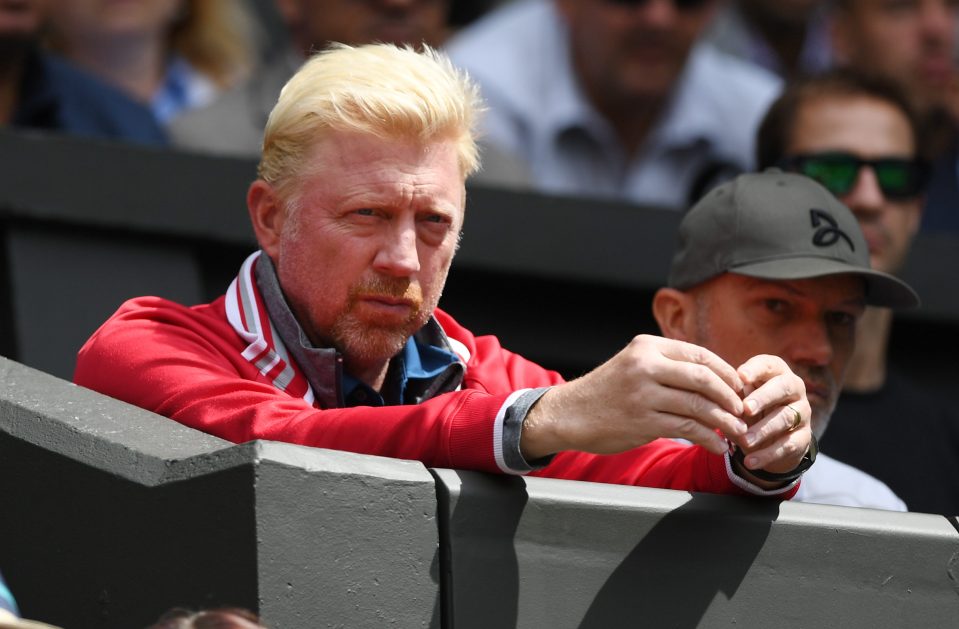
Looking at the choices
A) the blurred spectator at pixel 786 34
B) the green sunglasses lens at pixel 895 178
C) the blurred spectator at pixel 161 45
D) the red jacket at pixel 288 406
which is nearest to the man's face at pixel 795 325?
the red jacket at pixel 288 406

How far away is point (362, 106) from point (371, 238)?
0.69 ft

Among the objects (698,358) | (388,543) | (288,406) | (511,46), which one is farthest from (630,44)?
(388,543)

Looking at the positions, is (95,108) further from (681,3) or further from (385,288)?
(385,288)

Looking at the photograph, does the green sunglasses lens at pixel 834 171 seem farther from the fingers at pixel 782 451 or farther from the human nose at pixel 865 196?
the fingers at pixel 782 451

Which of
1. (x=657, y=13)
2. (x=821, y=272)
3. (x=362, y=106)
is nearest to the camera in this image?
(x=362, y=106)

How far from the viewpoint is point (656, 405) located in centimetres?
230

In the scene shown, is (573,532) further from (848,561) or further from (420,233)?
(420,233)

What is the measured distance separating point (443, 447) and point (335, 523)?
0.24 metres

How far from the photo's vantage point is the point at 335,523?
2289 mm

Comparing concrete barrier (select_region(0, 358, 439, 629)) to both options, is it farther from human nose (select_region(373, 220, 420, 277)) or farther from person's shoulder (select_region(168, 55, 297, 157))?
person's shoulder (select_region(168, 55, 297, 157))

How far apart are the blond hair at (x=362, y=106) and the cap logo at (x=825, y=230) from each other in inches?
29.0

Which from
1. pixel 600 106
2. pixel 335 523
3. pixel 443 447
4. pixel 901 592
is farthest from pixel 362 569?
pixel 600 106

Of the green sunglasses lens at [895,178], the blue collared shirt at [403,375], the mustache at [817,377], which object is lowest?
the green sunglasses lens at [895,178]

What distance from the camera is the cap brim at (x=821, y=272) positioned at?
124 inches
